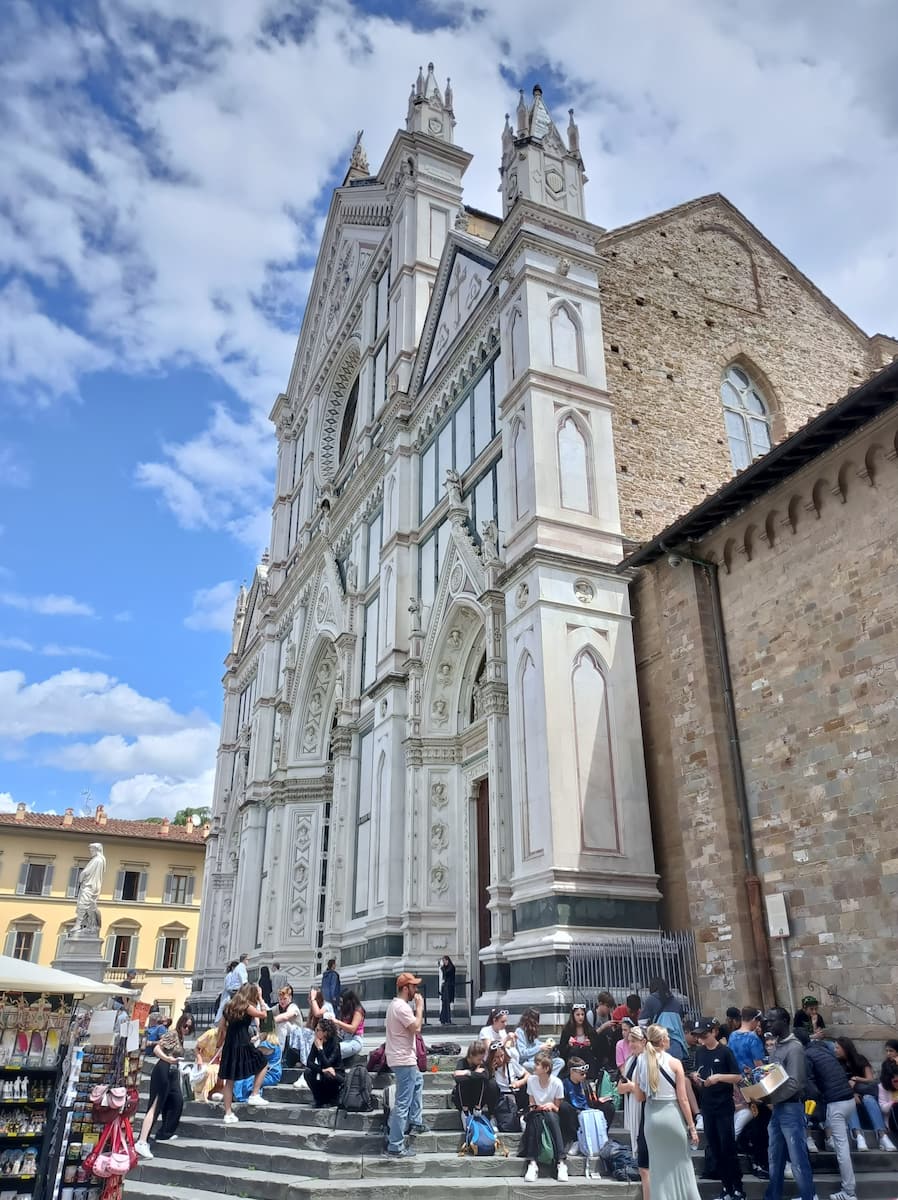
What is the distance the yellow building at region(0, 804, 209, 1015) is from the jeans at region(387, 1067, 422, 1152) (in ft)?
119

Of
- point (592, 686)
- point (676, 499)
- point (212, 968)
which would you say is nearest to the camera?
point (592, 686)

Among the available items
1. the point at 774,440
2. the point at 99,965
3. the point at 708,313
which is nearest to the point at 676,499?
A: the point at 774,440

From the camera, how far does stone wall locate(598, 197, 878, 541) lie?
15.5m

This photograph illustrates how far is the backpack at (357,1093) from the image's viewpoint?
820cm

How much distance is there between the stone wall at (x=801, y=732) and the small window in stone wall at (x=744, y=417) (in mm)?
5554

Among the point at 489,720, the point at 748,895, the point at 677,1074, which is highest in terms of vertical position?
the point at 489,720

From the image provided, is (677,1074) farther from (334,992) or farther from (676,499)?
(676,499)

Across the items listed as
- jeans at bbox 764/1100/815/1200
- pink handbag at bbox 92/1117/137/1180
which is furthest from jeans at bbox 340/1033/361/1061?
jeans at bbox 764/1100/815/1200

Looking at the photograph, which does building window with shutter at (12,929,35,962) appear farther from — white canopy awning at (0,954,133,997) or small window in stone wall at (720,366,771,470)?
small window in stone wall at (720,366,771,470)

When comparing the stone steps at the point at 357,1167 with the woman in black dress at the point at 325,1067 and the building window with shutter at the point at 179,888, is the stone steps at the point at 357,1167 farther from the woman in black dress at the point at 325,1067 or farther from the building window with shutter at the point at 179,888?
the building window with shutter at the point at 179,888

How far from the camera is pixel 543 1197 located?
6.90m

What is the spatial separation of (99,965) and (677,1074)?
20953mm

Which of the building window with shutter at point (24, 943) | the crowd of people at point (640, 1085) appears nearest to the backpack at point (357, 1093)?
the crowd of people at point (640, 1085)

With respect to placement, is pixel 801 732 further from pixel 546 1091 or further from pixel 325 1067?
pixel 325 1067
